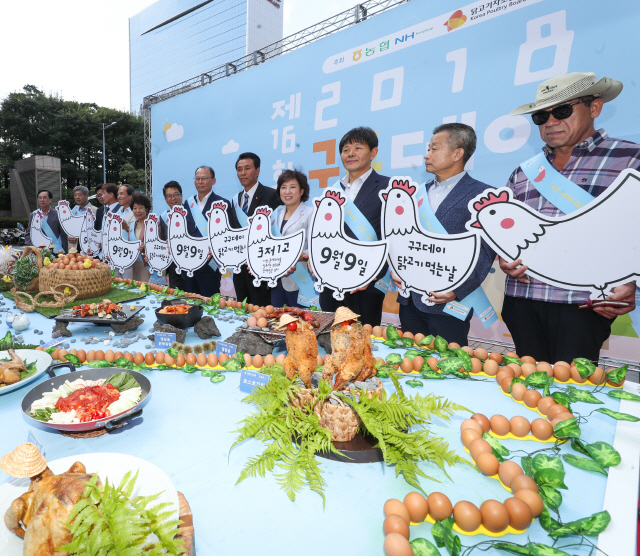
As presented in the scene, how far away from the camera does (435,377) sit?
68.6 inches

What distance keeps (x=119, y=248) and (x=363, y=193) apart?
4.18 m

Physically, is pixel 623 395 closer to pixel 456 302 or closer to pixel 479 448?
pixel 479 448

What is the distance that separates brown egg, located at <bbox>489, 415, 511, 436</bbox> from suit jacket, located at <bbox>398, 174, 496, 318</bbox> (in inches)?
72.5

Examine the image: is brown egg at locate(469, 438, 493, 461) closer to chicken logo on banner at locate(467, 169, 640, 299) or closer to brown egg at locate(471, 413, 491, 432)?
brown egg at locate(471, 413, 491, 432)

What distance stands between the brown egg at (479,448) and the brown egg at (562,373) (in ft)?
2.95

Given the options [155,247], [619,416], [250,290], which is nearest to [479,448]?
[619,416]

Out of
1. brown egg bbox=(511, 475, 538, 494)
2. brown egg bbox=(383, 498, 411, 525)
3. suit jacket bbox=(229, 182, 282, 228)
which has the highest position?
suit jacket bbox=(229, 182, 282, 228)

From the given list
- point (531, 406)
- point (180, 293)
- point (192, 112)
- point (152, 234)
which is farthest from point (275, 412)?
point (192, 112)

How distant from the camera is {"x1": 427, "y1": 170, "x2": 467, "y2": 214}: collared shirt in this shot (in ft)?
10.5

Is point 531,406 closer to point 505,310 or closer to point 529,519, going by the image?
point 529,519

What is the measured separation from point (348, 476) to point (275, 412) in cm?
34

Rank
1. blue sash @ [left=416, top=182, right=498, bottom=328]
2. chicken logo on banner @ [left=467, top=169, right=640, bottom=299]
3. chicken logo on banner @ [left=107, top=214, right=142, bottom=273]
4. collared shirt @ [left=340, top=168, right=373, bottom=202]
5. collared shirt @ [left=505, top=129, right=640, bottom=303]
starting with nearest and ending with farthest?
chicken logo on banner @ [left=467, top=169, right=640, bottom=299] < collared shirt @ [left=505, top=129, right=640, bottom=303] < blue sash @ [left=416, top=182, right=498, bottom=328] < collared shirt @ [left=340, top=168, right=373, bottom=202] < chicken logo on banner @ [left=107, top=214, right=142, bottom=273]

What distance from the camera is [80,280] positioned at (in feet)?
11.2

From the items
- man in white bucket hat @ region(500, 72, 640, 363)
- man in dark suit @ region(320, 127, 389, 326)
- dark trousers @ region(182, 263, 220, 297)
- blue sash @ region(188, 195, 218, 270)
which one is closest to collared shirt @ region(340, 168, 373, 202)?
man in dark suit @ region(320, 127, 389, 326)
